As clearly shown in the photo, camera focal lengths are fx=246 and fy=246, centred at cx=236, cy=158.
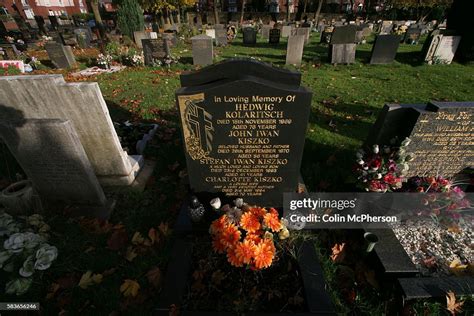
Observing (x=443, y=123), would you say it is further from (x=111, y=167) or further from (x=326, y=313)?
(x=111, y=167)

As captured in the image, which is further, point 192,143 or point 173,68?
point 173,68

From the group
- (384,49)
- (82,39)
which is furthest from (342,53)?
(82,39)

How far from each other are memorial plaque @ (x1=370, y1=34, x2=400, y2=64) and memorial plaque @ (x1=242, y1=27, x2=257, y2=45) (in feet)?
29.2

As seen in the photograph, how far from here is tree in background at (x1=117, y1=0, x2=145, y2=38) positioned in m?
18.5

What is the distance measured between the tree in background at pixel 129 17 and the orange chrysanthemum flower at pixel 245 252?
70.0 feet

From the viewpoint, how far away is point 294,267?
2822 millimetres

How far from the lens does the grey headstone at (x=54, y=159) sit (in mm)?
3090

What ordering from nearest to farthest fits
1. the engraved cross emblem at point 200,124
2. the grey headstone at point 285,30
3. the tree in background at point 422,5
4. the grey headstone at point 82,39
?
the engraved cross emblem at point 200,124 → the grey headstone at point 82,39 → the grey headstone at point 285,30 → the tree in background at point 422,5

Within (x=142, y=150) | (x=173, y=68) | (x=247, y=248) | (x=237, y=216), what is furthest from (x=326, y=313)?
(x=173, y=68)

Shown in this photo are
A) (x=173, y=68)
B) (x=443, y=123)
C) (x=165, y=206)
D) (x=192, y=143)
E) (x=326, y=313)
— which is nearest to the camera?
(x=326, y=313)

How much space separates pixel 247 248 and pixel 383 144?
267 centimetres

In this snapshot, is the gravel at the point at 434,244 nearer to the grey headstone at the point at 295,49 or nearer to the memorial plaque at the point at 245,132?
the memorial plaque at the point at 245,132

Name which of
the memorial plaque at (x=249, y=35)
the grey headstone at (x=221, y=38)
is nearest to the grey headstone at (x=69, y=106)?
the grey headstone at (x=221, y=38)

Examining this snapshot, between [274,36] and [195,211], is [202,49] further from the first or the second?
[195,211]
